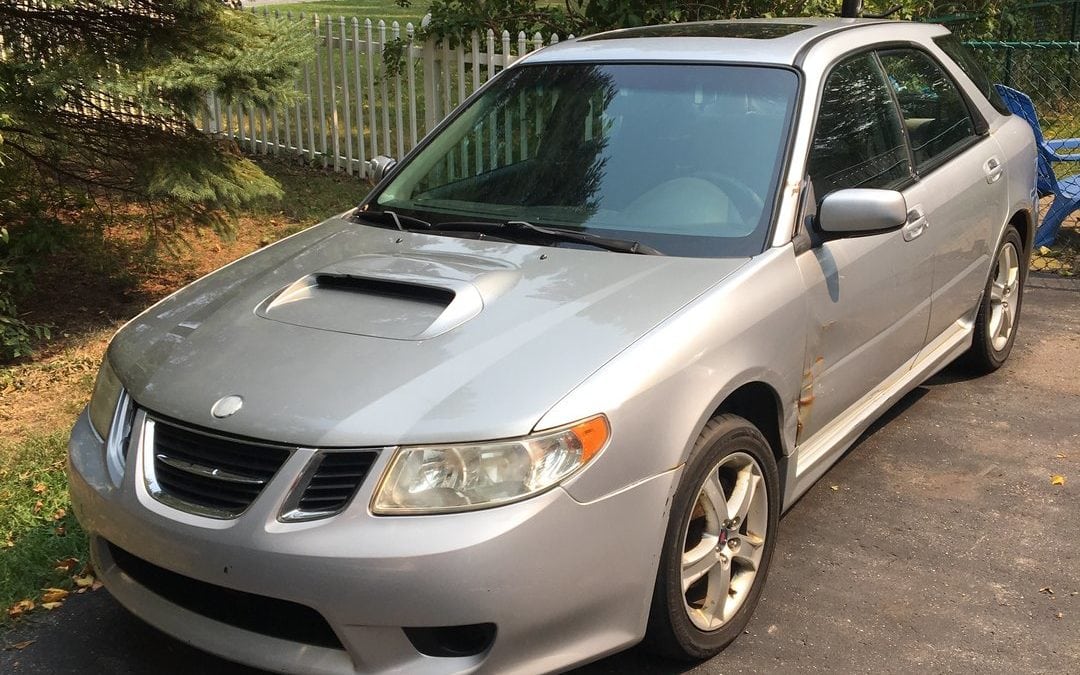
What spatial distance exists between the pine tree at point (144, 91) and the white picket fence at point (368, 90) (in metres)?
2.53

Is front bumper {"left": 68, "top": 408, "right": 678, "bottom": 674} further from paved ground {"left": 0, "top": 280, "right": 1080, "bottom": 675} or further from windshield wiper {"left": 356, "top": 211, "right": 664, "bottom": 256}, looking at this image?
windshield wiper {"left": 356, "top": 211, "right": 664, "bottom": 256}

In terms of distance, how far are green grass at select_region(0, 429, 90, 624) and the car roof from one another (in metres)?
2.58

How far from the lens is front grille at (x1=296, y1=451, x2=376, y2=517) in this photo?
2693 mm

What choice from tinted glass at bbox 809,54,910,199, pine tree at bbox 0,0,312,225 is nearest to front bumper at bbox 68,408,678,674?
tinted glass at bbox 809,54,910,199

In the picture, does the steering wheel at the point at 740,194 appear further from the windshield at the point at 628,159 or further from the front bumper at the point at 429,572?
the front bumper at the point at 429,572

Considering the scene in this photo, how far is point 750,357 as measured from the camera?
3.29 metres

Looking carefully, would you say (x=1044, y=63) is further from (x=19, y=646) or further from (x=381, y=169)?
(x=19, y=646)

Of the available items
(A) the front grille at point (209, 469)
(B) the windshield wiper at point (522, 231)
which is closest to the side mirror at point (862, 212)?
(B) the windshield wiper at point (522, 231)

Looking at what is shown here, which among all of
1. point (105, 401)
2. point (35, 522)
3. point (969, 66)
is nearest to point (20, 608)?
point (35, 522)

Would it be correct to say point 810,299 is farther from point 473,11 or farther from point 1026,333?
point 473,11

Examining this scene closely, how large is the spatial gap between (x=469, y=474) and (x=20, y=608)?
197cm

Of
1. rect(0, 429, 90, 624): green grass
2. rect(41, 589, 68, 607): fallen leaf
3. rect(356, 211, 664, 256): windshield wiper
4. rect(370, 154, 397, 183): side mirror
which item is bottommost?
rect(41, 589, 68, 607): fallen leaf

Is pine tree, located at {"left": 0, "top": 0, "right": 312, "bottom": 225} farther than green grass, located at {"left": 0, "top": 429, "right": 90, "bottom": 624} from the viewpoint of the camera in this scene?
Yes

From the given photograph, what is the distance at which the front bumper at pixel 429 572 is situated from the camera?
260cm
